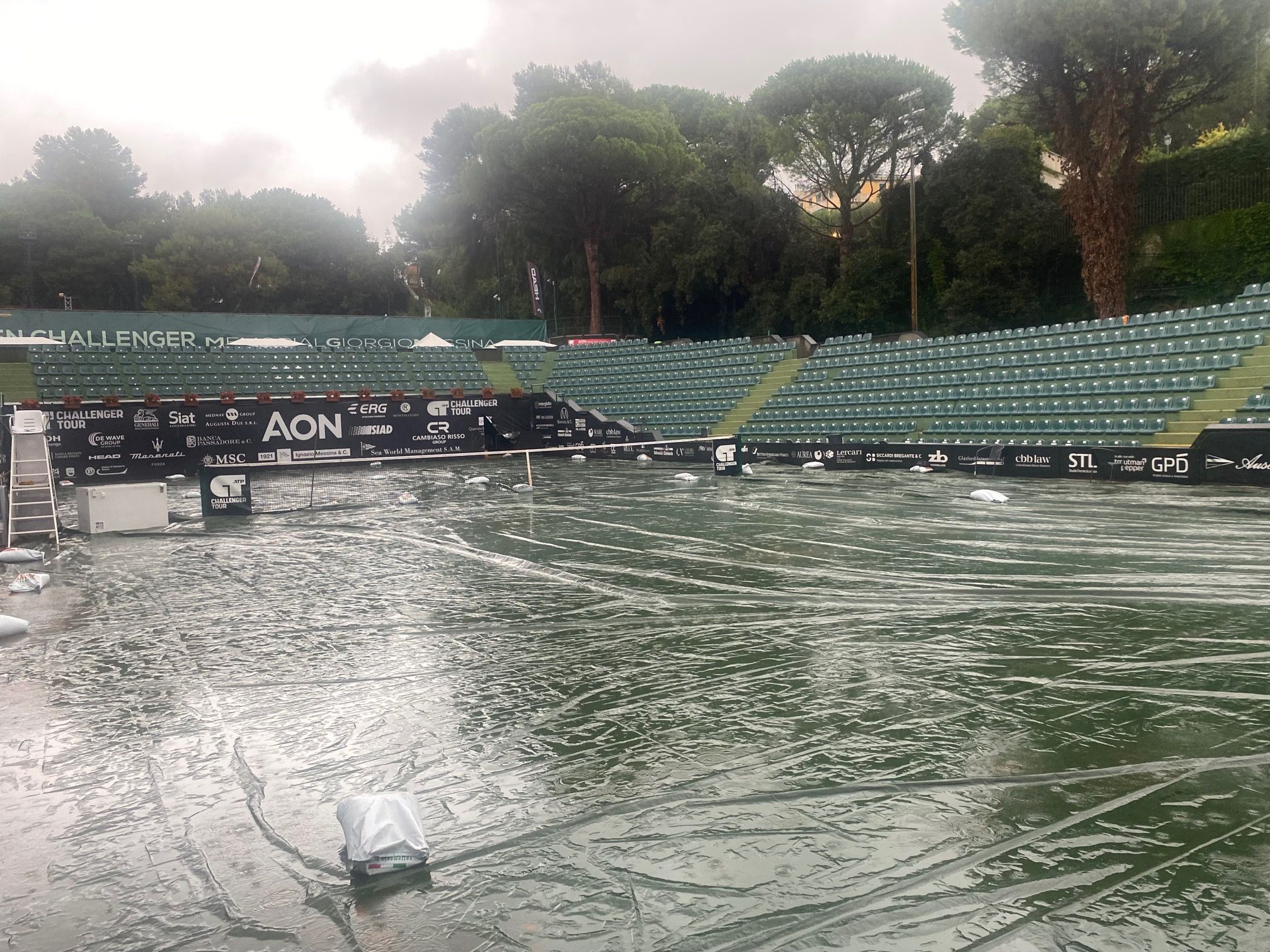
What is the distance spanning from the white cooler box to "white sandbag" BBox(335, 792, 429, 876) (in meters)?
13.0

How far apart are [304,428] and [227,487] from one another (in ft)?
44.6

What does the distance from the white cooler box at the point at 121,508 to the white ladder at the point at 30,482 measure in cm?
51

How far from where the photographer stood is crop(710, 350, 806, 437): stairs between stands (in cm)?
2866

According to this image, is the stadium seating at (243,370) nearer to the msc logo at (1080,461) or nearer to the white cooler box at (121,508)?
the white cooler box at (121,508)

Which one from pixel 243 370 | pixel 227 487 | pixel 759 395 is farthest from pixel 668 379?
pixel 227 487

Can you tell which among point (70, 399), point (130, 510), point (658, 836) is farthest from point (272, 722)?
point (70, 399)

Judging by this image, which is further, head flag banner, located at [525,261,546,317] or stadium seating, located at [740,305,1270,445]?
head flag banner, located at [525,261,546,317]

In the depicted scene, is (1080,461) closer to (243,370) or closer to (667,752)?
(667,752)

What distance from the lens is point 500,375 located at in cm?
3562

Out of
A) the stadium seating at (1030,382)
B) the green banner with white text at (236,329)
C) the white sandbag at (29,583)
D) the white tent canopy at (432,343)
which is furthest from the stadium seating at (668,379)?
the white sandbag at (29,583)

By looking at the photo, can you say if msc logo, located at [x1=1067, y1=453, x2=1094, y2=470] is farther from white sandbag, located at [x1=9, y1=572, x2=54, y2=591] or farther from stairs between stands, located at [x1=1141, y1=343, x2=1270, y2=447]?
white sandbag, located at [x1=9, y1=572, x2=54, y2=591]

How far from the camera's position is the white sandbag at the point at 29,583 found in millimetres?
9766

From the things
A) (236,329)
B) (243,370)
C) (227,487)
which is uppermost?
(236,329)

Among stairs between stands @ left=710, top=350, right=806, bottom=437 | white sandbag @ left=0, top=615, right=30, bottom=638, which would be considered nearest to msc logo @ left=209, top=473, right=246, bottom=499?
white sandbag @ left=0, top=615, right=30, bottom=638
